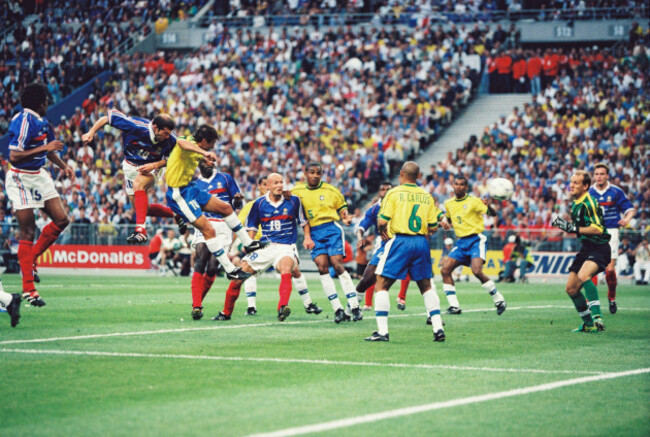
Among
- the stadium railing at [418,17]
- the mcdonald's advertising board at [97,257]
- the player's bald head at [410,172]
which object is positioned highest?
the stadium railing at [418,17]

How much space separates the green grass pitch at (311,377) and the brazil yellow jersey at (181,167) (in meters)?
2.02

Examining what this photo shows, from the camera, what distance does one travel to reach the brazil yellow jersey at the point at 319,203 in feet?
49.0

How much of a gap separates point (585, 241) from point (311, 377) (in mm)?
6200

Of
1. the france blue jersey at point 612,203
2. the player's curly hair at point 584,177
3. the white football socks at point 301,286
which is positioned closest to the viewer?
the player's curly hair at point 584,177

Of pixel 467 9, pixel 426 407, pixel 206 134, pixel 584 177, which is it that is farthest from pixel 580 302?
pixel 467 9

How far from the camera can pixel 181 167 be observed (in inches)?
515

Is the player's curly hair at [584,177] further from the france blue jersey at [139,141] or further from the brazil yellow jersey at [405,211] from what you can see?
the france blue jersey at [139,141]

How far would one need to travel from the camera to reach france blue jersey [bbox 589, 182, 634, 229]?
1775 centimetres

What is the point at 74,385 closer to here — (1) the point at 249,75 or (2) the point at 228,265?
(2) the point at 228,265

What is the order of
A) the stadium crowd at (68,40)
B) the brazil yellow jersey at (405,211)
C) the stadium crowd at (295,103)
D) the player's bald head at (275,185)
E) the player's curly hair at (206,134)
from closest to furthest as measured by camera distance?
the brazil yellow jersey at (405,211) → the player's curly hair at (206,134) → the player's bald head at (275,185) → the stadium crowd at (295,103) → the stadium crowd at (68,40)

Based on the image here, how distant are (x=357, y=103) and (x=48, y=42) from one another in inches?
708

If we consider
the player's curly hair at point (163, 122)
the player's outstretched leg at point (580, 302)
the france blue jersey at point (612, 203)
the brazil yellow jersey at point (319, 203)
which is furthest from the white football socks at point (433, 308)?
the france blue jersey at point (612, 203)

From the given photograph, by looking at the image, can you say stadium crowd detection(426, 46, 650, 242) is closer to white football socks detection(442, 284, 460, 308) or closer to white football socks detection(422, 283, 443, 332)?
white football socks detection(442, 284, 460, 308)

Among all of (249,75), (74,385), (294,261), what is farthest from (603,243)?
(249,75)
